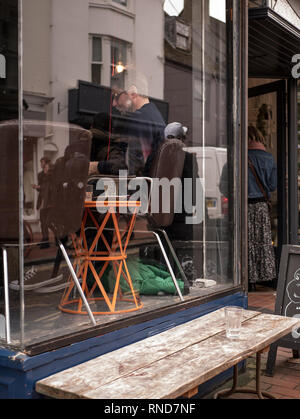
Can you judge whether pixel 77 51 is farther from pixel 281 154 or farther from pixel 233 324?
pixel 281 154

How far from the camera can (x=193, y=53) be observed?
13.3 feet

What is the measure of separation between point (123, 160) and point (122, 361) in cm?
195

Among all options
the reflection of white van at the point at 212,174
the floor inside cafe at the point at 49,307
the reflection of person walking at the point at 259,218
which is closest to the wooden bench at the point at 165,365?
the floor inside cafe at the point at 49,307

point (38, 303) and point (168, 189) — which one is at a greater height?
point (168, 189)

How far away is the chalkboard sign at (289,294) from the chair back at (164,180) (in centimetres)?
81

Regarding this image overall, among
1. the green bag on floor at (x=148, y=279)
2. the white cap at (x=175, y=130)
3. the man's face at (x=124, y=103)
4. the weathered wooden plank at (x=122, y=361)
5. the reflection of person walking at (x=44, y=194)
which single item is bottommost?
the weathered wooden plank at (x=122, y=361)

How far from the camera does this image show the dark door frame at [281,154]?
19.4 ft

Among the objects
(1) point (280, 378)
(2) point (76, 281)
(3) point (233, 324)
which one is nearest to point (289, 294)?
(1) point (280, 378)

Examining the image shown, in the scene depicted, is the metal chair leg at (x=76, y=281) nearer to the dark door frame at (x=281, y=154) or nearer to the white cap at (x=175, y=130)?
the white cap at (x=175, y=130)

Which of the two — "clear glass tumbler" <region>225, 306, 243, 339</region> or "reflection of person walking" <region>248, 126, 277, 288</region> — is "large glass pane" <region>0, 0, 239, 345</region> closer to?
"clear glass tumbler" <region>225, 306, 243, 339</region>

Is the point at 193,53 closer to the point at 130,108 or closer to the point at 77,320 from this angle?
the point at 130,108

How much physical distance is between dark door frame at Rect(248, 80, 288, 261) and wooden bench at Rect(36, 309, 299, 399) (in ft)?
11.0
